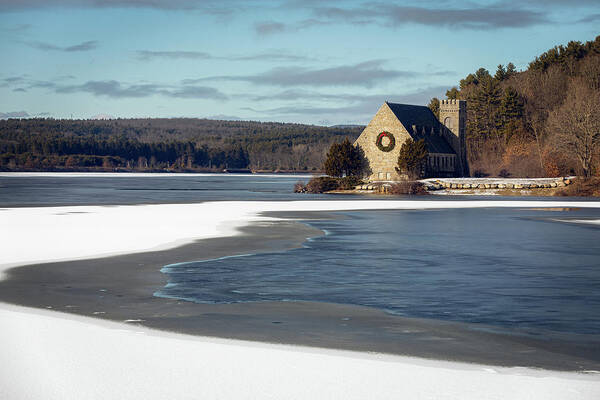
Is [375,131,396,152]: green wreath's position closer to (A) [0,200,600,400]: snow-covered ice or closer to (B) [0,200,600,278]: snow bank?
(B) [0,200,600,278]: snow bank

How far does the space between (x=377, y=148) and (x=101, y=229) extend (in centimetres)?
5565

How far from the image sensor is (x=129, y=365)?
837 cm

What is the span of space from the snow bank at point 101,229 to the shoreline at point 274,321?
2.71 meters

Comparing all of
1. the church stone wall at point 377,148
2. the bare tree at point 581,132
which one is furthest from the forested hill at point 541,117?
the church stone wall at point 377,148

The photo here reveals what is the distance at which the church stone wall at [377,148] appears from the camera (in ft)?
253

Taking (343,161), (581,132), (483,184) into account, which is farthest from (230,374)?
(343,161)

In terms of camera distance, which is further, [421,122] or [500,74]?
[500,74]

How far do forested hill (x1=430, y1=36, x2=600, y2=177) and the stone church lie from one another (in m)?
4.35

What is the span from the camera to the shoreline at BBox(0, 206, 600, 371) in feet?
29.7

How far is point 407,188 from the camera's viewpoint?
65.1 meters

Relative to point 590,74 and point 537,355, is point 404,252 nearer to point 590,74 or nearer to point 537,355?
point 537,355

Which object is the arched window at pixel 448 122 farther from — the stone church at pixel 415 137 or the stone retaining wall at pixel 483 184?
the stone retaining wall at pixel 483 184

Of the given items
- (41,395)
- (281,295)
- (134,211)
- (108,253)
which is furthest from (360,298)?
(134,211)

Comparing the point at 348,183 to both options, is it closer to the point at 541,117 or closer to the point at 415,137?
the point at 415,137
